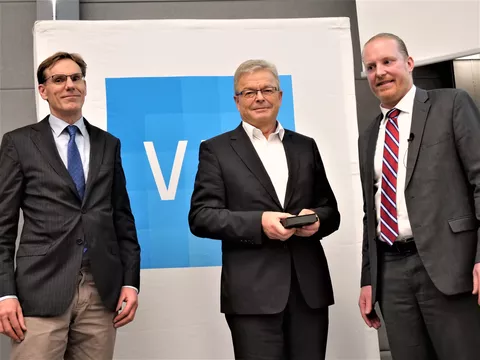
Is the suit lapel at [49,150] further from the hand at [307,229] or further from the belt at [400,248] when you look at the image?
the belt at [400,248]

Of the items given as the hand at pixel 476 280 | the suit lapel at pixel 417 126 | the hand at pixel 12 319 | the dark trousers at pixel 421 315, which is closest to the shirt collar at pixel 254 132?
the suit lapel at pixel 417 126

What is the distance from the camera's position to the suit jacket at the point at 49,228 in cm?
191

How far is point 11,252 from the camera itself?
197cm

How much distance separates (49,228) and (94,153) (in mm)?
342

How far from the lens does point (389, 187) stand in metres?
2.04

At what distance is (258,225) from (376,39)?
912 millimetres

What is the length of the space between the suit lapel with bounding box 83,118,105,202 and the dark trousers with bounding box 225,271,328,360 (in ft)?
2.46

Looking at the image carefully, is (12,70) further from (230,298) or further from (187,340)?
(230,298)

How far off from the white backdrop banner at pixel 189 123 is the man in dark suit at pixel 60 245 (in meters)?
0.91

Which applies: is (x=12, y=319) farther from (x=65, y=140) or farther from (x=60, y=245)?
(x=65, y=140)

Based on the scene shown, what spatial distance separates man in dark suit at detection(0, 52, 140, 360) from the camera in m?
1.89

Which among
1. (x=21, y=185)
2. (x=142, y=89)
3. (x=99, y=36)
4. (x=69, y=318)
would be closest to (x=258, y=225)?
(x=69, y=318)

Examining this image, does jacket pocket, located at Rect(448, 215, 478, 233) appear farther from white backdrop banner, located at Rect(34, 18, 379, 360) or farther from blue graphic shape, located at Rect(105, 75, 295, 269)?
blue graphic shape, located at Rect(105, 75, 295, 269)

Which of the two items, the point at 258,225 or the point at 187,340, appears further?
the point at 187,340
